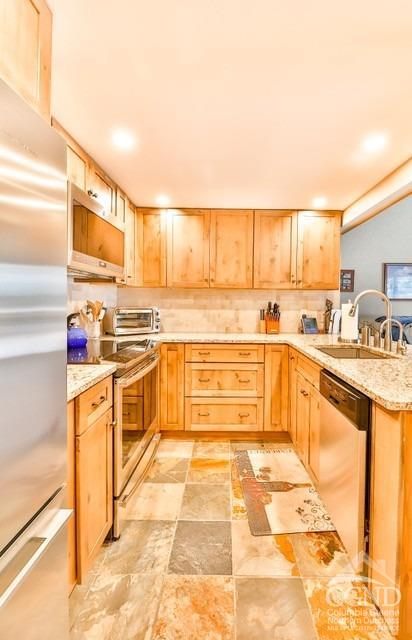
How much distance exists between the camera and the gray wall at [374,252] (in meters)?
4.50

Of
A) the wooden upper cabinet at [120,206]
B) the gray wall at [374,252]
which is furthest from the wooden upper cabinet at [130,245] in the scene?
the gray wall at [374,252]

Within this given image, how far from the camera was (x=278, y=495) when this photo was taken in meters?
2.13

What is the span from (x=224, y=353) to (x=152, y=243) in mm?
1374

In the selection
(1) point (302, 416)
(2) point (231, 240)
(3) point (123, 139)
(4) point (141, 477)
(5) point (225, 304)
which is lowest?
(4) point (141, 477)

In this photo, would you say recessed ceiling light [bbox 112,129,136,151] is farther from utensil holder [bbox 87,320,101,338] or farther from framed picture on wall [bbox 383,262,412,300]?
framed picture on wall [bbox 383,262,412,300]

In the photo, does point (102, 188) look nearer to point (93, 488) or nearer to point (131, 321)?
point (131, 321)

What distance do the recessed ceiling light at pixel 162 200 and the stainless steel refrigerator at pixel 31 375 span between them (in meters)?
2.19

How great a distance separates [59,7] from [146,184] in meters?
1.62

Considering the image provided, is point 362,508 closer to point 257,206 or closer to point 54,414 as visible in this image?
point 54,414

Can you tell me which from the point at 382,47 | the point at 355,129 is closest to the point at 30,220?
the point at 382,47

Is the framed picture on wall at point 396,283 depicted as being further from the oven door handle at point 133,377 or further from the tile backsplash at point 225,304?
the oven door handle at point 133,377

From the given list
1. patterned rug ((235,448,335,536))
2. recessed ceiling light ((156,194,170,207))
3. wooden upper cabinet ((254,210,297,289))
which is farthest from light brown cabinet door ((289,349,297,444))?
recessed ceiling light ((156,194,170,207))

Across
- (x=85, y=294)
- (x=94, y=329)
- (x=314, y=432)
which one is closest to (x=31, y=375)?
(x=314, y=432)

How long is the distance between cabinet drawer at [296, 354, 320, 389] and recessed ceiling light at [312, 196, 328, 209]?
1.50m
